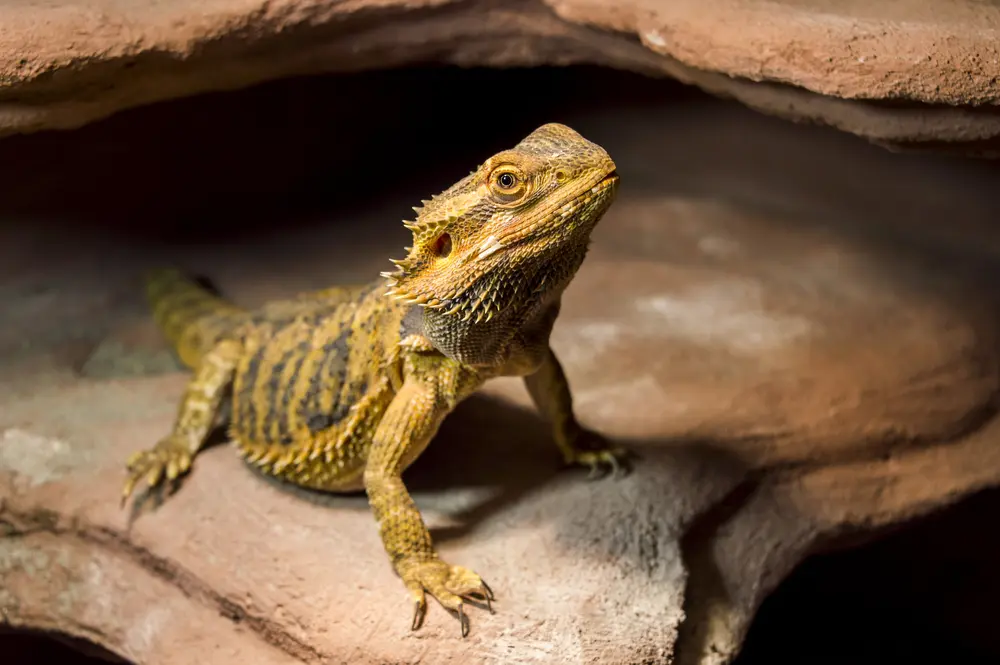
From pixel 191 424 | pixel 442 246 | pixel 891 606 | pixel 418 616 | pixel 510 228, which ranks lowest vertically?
pixel 891 606

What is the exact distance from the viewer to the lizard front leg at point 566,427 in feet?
11.0

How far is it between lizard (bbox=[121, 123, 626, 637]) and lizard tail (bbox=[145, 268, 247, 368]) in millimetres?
13

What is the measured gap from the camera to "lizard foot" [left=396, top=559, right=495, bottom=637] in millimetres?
2857

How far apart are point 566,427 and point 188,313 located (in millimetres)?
1805

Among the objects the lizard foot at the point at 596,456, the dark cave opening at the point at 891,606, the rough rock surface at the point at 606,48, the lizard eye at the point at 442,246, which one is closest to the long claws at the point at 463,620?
the lizard foot at the point at 596,456

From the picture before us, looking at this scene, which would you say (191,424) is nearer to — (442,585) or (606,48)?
(442,585)

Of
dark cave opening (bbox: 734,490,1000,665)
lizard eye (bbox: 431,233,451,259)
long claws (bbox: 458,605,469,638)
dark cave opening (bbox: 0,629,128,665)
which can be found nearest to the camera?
lizard eye (bbox: 431,233,451,259)

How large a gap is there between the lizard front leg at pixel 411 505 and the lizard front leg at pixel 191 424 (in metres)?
0.81

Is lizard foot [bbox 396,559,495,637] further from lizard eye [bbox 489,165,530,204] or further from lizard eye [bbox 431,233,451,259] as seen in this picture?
lizard eye [bbox 489,165,530,204]

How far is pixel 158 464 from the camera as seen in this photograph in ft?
11.2

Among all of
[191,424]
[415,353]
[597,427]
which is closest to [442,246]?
[415,353]

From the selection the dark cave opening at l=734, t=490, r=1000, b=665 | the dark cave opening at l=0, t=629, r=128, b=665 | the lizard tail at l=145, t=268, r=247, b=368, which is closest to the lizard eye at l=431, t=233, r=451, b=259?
the lizard tail at l=145, t=268, r=247, b=368

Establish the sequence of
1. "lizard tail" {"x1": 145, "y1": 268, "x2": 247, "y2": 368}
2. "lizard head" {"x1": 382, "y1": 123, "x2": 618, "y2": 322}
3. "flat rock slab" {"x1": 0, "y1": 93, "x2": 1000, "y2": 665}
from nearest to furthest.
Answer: "lizard head" {"x1": 382, "y1": 123, "x2": 618, "y2": 322}
"flat rock slab" {"x1": 0, "y1": 93, "x2": 1000, "y2": 665}
"lizard tail" {"x1": 145, "y1": 268, "x2": 247, "y2": 368}

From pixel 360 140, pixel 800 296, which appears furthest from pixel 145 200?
pixel 800 296
